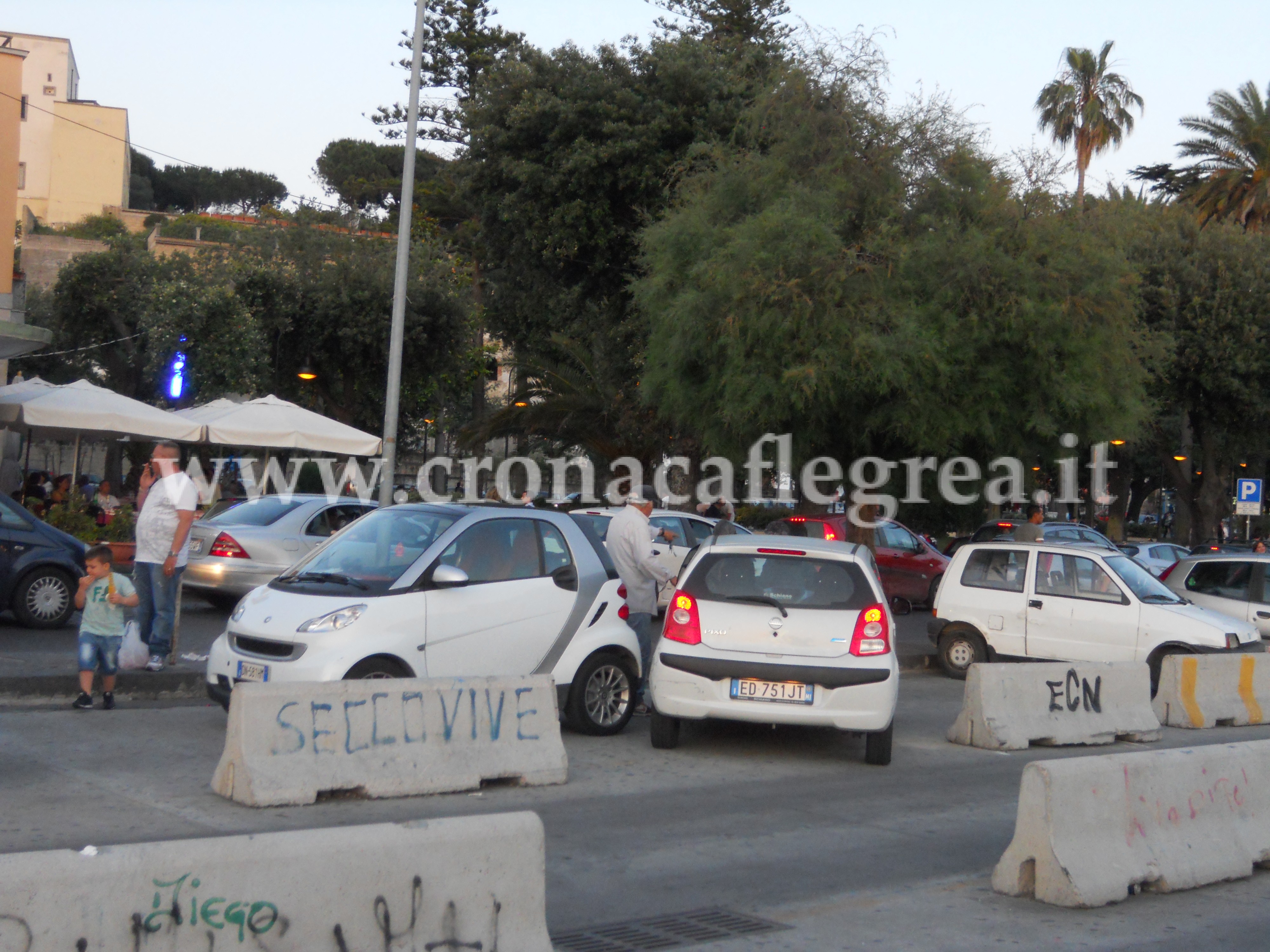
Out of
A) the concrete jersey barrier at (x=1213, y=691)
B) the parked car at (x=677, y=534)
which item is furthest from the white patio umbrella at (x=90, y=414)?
the concrete jersey barrier at (x=1213, y=691)

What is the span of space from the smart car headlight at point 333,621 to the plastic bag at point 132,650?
249cm

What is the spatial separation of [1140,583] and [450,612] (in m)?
8.58

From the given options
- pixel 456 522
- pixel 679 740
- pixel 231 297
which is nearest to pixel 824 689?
pixel 679 740

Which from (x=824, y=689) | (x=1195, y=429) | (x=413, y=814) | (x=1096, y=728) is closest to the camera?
(x=413, y=814)

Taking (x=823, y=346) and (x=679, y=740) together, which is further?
(x=823, y=346)

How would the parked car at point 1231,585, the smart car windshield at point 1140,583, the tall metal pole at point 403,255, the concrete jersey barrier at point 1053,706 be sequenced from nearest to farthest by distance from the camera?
the concrete jersey barrier at point 1053,706
the smart car windshield at point 1140,583
the parked car at point 1231,585
the tall metal pole at point 403,255

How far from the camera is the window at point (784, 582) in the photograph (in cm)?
898

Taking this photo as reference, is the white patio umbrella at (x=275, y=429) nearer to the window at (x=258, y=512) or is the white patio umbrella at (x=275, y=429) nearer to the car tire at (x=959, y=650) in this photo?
the window at (x=258, y=512)

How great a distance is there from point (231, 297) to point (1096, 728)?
82.2 ft

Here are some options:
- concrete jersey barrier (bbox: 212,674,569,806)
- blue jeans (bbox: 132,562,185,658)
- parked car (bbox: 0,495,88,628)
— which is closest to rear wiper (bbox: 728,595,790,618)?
concrete jersey barrier (bbox: 212,674,569,806)

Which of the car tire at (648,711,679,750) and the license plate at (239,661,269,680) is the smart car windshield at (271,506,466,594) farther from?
the car tire at (648,711,679,750)

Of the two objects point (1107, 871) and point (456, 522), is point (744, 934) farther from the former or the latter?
point (456, 522)

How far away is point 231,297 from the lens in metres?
30.4

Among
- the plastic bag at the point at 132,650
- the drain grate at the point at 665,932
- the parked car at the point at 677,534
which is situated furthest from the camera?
the parked car at the point at 677,534
